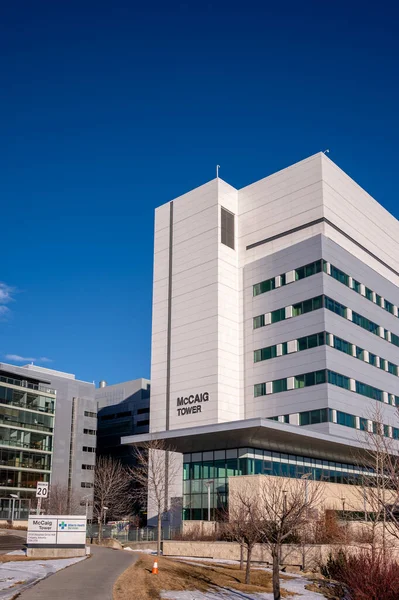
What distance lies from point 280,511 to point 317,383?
28798 millimetres

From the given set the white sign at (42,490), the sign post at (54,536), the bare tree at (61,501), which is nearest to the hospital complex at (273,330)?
the sign post at (54,536)

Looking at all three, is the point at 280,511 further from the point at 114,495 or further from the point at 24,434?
the point at 24,434

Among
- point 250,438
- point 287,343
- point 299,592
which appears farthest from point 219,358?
point 299,592

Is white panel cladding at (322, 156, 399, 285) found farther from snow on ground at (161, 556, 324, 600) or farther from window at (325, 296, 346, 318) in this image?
snow on ground at (161, 556, 324, 600)

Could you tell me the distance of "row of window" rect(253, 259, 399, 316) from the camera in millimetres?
68125

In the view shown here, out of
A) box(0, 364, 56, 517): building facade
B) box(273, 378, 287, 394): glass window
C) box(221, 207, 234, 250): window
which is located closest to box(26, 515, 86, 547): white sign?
box(273, 378, 287, 394): glass window

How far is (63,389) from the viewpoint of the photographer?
117812mm

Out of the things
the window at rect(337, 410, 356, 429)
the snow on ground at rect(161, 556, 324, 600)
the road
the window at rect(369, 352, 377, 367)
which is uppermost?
the window at rect(369, 352, 377, 367)

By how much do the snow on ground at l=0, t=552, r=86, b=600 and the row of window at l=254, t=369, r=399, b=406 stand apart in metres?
33.2

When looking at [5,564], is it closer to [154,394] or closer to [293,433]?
[293,433]

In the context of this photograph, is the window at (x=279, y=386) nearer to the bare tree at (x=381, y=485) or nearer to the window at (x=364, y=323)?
Answer: the bare tree at (x=381, y=485)

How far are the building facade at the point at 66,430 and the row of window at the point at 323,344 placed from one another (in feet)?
163

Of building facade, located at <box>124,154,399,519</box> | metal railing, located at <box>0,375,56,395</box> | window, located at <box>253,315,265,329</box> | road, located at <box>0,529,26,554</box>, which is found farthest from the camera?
metal railing, located at <box>0,375,56,395</box>

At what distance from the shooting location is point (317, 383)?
6469cm
